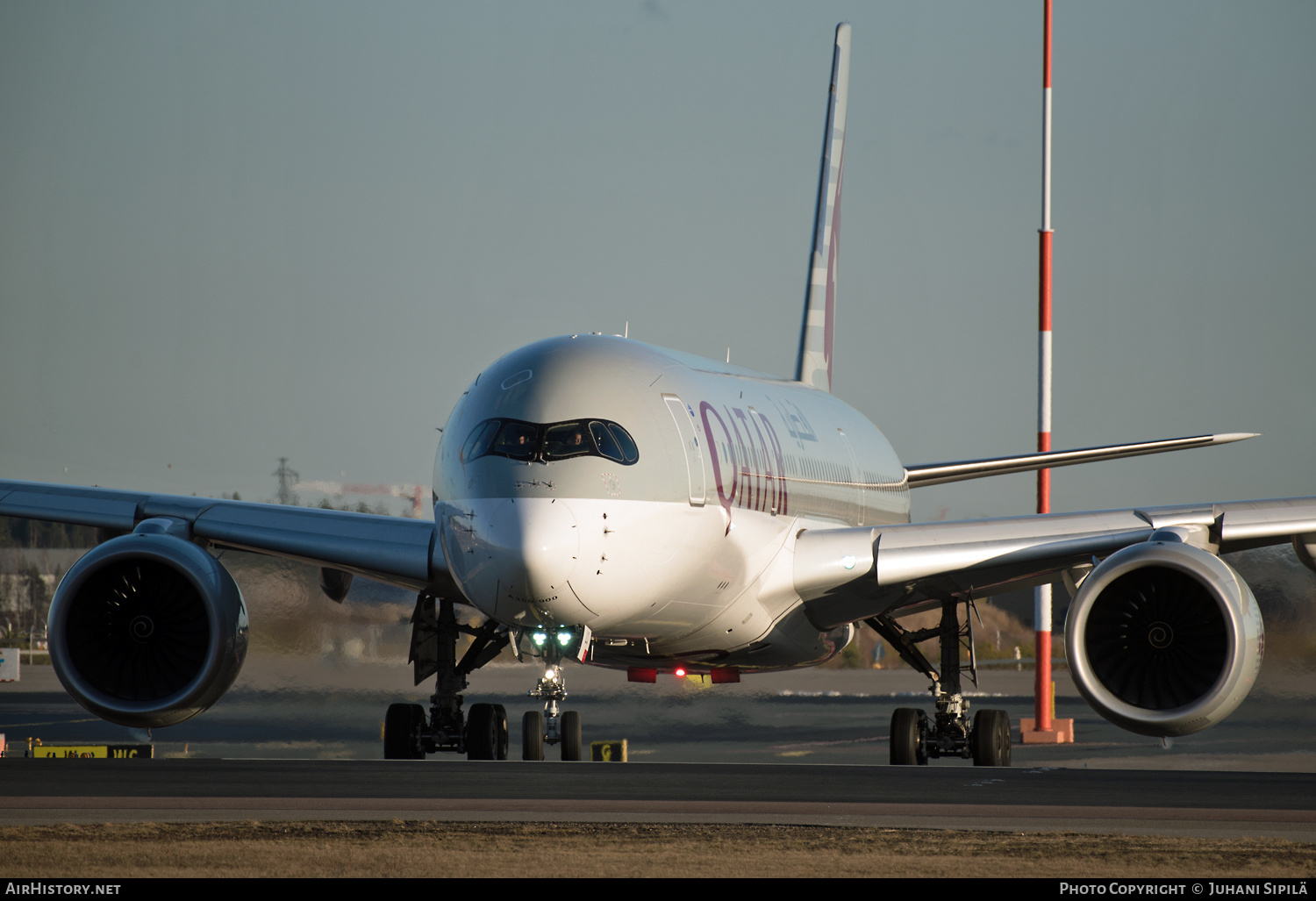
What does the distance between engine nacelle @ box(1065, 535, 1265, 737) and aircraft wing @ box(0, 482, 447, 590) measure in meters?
6.75

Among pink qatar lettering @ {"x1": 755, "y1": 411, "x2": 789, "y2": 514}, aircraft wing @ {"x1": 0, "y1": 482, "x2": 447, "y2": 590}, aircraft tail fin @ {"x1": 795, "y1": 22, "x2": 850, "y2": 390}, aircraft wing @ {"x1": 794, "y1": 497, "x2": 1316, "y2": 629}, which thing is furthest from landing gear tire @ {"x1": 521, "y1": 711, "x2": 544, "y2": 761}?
aircraft tail fin @ {"x1": 795, "y1": 22, "x2": 850, "y2": 390}

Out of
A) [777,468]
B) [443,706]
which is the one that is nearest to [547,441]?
[777,468]

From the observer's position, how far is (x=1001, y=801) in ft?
40.3

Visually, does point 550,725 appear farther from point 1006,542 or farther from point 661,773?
point 1006,542

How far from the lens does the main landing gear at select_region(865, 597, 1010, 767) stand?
18859 millimetres

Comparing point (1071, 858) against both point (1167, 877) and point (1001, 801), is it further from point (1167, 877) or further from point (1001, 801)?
point (1001, 801)

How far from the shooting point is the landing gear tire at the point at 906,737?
61.7 feet

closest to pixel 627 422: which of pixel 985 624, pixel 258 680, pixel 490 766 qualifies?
pixel 490 766

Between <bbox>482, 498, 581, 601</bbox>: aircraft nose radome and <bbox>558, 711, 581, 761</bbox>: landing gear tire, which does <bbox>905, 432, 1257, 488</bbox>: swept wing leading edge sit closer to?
<bbox>558, 711, 581, 761</bbox>: landing gear tire

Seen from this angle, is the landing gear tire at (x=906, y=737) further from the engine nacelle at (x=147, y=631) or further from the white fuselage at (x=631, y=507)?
the engine nacelle at (x=147, y=631)

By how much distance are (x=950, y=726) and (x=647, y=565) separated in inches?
246

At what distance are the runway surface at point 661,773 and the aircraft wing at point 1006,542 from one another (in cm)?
197

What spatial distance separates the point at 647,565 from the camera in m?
14.2

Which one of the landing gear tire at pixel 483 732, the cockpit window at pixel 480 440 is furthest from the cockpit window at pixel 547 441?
the landing gear tire at pixel 483 732
